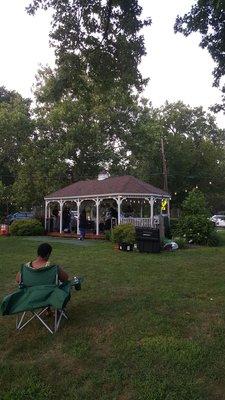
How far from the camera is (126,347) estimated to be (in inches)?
207

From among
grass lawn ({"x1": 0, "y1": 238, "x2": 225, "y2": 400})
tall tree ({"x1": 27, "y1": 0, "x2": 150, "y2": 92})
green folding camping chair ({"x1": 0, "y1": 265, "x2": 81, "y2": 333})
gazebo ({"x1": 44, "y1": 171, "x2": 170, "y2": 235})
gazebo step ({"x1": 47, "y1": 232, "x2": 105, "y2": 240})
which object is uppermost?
tall tree ({"x1": 27, "y1": 0, "x2": 150, "y2": 92})

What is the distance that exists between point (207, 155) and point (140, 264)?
128ft

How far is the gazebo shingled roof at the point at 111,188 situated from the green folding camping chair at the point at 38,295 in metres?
17.6

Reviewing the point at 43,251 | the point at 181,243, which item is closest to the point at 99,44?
the point at 43,251

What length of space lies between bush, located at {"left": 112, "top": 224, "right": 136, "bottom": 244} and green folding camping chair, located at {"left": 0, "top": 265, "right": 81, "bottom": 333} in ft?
34.5

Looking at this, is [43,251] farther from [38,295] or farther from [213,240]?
[213,240]

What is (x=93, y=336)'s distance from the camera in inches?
227

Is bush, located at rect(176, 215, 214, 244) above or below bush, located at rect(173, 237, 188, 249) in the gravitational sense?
above

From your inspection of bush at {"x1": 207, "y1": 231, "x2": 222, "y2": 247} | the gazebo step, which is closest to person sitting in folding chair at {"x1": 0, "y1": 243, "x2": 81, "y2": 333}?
bush at {"x1": 207, "y1": 231, "x2": 222, "y2": 247}

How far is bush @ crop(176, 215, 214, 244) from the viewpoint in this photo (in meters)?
19.1

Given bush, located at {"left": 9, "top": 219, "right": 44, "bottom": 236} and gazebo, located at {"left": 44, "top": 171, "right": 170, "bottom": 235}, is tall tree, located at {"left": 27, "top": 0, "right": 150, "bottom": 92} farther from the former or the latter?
bush, located at {"left": 9, "top": 219, "right": 44, "bottom": 236}

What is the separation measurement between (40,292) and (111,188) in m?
19.3

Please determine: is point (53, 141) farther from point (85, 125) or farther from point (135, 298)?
point (135, 298)

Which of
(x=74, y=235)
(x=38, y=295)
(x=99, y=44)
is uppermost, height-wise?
(x=99, y=44)
